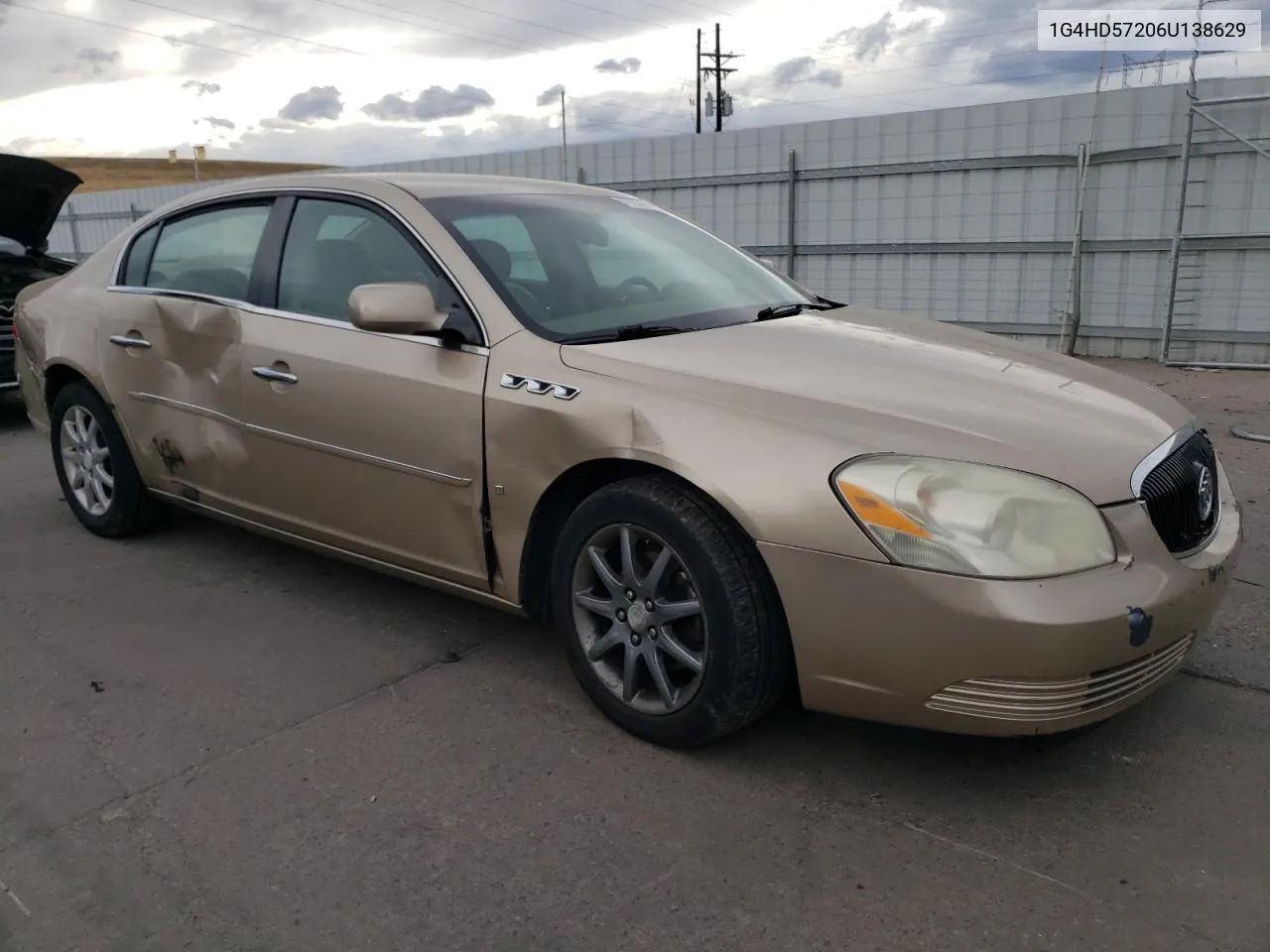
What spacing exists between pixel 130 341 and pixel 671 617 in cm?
284

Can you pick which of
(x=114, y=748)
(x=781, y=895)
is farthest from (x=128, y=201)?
(x=781, y=895)

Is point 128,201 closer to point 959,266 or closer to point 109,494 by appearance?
point 959,266

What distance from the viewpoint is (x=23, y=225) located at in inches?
307

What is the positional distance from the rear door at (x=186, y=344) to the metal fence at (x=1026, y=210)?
27.2ft

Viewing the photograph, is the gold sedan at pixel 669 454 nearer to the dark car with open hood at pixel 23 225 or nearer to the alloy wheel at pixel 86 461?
the alloy wheel at pixel 86 461

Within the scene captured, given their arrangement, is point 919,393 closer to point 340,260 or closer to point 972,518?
point 972,518

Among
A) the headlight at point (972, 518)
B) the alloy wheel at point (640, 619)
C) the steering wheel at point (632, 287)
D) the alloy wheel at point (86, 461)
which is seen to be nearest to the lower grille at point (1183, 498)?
the headlight at point (972, 518)

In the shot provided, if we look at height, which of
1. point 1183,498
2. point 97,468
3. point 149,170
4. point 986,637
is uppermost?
point 149,170

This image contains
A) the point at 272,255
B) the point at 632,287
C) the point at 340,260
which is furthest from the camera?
the point at 272,255

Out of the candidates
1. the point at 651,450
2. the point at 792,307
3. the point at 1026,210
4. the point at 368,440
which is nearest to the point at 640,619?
the point at 651,450

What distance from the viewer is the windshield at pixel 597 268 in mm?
3244

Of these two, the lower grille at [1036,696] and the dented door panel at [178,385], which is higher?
the dented door panel at [178,385]

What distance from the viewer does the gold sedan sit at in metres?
2.40

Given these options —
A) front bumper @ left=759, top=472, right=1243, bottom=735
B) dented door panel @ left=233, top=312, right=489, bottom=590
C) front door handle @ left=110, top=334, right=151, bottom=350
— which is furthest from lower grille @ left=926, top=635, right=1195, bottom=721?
front door handle @ left=110, top=334, right=151, bottom=350
